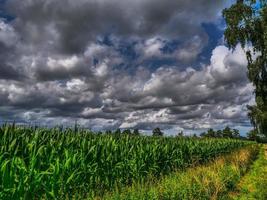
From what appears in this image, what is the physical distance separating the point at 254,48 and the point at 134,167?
19.9m

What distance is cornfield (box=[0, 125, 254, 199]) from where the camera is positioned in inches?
333

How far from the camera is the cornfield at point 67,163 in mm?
8453

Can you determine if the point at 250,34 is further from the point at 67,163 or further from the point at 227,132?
the point at 227,132

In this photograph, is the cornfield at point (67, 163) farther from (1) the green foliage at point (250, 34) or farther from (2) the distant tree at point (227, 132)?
(2) the distant tree at point (227, 132)

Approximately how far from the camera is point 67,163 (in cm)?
1077

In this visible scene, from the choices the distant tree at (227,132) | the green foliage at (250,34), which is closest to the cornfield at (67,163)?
the green foliage at (250,34)

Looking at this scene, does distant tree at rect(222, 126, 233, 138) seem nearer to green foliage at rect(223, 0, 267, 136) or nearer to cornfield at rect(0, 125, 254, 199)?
green foliage at rect(223, 0, 267, 136)

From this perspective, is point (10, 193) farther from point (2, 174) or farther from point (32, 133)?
point (32, 133)

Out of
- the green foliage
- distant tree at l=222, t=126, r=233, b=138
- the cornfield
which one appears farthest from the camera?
distant tree at l=222, t=126, r=233, b=138

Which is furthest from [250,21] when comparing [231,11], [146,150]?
[146,150]

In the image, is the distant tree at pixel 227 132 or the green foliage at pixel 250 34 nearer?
the green foliage at pixel 250 34

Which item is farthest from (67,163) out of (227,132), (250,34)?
(227,132)

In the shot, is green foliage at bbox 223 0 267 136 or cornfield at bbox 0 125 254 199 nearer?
cornfield at bbox 0 125 254 199

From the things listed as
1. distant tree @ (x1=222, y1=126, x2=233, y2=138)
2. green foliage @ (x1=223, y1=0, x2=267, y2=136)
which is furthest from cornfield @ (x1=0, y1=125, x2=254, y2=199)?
distant tree @ (x1=222, y1=126, x2=233, y2=138)
